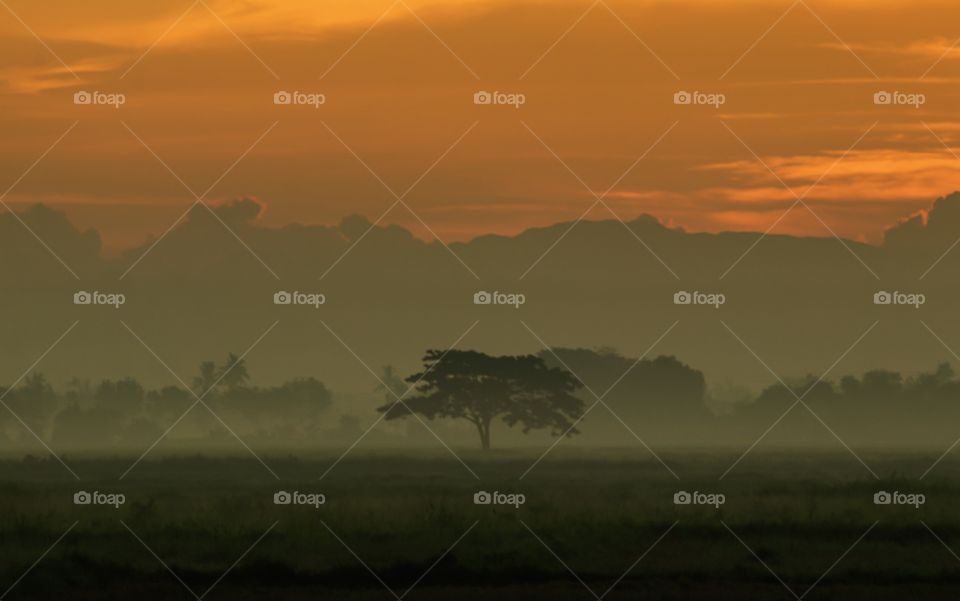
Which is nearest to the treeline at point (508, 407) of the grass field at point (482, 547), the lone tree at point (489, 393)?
the lone tree at point (489, 393)

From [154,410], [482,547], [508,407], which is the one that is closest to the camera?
[482,547]

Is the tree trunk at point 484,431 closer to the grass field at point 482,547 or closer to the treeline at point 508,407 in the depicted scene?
the treeline at point 508,407

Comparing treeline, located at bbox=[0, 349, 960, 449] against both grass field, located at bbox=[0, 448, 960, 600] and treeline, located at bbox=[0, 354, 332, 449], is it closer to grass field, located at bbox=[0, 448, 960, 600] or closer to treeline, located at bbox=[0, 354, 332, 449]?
treeline, located at bbox=[0, 354, 332, 449]

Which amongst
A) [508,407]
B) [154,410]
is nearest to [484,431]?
[508,407]

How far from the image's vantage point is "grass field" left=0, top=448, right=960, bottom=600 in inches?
1438

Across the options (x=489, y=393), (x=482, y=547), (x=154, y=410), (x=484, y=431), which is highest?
(x=154, y=410)

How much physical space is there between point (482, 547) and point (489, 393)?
156 ft

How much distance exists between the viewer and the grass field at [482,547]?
36531 millimetres

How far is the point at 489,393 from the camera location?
86.0m

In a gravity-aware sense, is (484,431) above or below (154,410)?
below

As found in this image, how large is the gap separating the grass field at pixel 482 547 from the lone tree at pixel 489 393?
33.5m

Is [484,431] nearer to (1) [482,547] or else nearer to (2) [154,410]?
(2) [154,410]

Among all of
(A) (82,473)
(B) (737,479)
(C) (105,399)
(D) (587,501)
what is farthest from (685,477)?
(C) (105,399)

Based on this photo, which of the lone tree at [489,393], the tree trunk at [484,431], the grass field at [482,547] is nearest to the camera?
the grass field at [482,547]
